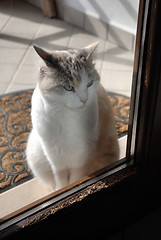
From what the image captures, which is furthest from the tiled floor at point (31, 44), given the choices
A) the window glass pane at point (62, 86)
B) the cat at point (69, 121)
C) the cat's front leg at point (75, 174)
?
the cat's front leg at point (75, 174)

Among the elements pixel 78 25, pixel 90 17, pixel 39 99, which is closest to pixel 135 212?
pixel 39 99

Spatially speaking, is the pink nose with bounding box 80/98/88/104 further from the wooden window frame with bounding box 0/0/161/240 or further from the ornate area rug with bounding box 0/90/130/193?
the ornate area rug with bounding box 0/90/130/193

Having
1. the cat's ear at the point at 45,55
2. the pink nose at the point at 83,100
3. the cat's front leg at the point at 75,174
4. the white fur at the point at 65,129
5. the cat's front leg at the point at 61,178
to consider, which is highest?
the cat's ear at the point at 45,55

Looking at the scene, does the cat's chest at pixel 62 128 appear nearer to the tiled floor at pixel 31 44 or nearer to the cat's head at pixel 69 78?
the cat's head at pixel 69 78

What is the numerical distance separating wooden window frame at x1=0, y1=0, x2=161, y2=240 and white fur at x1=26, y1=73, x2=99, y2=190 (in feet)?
0.34

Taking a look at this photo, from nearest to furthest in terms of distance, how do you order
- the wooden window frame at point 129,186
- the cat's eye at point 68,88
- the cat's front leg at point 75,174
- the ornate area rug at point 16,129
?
the wooden window frame at point 129,186 → the cat's eye at point 68,88 → the cat's front leg at point 75,174 → the ornate area rug at point 16,129

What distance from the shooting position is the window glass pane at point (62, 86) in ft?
2.82

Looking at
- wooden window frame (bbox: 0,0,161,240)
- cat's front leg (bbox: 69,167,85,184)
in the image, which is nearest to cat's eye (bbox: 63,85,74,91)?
wooden window frame (bbox: 0,0,161,240)

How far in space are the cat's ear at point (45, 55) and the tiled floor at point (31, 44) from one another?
338 millimetres

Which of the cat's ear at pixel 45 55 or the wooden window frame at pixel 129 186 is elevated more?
the cat's ear at pixel 45 55

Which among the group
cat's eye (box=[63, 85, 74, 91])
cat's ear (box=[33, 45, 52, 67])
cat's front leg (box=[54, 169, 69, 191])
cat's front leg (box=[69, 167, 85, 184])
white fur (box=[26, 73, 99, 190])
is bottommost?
cat's front leg (box=[54, 169, 69, 191])

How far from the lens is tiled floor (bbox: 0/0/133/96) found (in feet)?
3.96

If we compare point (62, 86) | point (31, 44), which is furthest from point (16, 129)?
point (62, 86)

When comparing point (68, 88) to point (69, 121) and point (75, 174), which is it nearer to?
point (69, 121)
